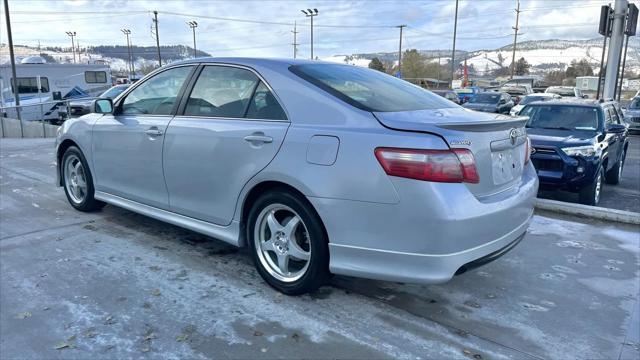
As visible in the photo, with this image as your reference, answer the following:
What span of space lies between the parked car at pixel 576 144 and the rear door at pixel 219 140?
4945 millimetres

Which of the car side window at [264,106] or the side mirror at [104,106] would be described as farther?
the side mirror at [104,106]

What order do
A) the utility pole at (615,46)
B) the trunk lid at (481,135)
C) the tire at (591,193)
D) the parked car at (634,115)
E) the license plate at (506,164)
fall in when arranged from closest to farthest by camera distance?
the trunk lid at (481,135), the license plate at (506,164), the tire at (591,193), the utility pole at (615,46), the parked car at (634,115)

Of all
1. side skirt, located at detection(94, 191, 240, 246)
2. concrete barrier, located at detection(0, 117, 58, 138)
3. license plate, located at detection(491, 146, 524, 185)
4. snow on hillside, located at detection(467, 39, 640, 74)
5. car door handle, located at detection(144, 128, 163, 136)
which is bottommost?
concrete barrier, located at detection(0, 117, 58, 138)

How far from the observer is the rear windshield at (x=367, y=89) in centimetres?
315

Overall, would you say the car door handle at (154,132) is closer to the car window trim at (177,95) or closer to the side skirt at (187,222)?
the car window trim at (177,95)

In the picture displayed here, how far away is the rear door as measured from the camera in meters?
3.29

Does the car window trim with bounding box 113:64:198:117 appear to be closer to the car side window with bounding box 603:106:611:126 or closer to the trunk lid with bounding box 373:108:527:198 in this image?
the trunk lid with bounding box 373:108:527:198

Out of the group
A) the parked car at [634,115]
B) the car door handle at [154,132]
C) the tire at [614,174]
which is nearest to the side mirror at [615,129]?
the tire at [614,174]

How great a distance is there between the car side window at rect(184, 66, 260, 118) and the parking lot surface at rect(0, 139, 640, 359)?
1214mm

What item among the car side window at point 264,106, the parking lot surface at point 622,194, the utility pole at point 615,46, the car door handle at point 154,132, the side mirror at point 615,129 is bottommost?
the parking lot surface at point 622,194

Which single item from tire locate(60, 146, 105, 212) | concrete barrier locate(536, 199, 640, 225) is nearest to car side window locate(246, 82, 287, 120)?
tire locate(60, 146, 105, 212)

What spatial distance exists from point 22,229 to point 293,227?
10.2ft

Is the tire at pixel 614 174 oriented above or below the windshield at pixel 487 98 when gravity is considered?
below

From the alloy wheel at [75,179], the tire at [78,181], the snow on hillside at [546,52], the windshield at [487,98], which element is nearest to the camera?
the tire at [78,181]
